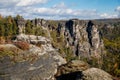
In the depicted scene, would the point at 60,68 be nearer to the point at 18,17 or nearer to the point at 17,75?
the point at 17,75

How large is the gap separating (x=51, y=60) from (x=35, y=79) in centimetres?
344

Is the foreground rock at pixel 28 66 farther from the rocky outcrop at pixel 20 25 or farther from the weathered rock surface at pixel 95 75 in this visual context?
the rocky outcrop at pixel 20 25

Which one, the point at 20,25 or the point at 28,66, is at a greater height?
the point at 28,66

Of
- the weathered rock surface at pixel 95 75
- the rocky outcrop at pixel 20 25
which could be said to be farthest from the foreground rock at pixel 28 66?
the rocky outcrop at pixel 20 25

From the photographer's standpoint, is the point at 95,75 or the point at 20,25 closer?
the point at 95,75

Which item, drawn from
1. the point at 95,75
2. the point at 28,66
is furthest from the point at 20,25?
the point at 95,75

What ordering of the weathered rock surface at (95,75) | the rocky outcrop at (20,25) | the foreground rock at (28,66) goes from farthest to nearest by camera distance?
the rocky outcrop at (20,25) → the weathered rock surface at (95,75) → the foreground rock at (28,66)

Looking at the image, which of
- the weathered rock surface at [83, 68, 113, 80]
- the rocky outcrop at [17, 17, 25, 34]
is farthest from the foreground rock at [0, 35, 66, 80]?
the rocky outcrop at [17, 17, 25, 34]

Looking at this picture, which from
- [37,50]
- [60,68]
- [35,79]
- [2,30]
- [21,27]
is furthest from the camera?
[21,27]

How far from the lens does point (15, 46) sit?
2997 cm

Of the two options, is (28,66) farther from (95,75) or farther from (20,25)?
(20,25)

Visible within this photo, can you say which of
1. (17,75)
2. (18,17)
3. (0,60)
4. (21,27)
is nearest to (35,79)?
(17,75)

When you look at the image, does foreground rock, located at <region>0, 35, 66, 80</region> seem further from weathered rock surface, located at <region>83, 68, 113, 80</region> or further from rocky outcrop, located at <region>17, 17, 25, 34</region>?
rocky outcrop, located at <region>17, 17, 25, 34</region>

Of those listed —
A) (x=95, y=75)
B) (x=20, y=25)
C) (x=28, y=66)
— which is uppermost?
(x=28, y=66)
